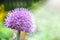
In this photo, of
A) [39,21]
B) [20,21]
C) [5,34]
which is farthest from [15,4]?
[20,21]

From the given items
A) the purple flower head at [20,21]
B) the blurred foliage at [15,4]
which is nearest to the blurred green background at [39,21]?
the blurred foliage at [15,4]

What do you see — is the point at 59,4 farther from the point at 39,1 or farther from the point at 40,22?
the point at 40,22

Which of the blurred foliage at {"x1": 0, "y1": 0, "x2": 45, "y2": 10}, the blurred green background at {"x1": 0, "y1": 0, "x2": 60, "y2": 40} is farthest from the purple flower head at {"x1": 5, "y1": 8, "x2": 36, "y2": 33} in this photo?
the blurred foliage at {"x1": 0, "y1": 0, "x2": 45, "y2": 10}

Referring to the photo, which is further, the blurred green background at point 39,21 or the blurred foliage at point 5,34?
the blurred green background at point 39,21

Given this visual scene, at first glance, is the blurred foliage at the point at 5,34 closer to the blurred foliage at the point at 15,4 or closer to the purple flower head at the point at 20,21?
the purple flower head at the point at 20,21

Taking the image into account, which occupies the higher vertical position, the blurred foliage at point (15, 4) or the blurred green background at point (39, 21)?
the blurred foliage at point (15, 4)

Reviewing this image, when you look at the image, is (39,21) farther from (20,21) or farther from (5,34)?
(20,21)

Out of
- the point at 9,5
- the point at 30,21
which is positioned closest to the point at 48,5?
the point at 9,5

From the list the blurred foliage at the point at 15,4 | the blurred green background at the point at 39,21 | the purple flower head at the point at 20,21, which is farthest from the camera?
the blurred foliage at the point at 15,4

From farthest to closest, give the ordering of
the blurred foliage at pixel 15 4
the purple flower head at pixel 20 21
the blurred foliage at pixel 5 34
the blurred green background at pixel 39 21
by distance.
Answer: the blurred foliage at pixel 15 4 < the blurred green background at pixel 39 21 < the blurred foliage at pixel 5 34 < the purple flower head at pixel 20 21

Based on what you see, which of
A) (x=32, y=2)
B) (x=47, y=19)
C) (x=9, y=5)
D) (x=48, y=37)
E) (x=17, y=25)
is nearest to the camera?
(x=17, y=25)

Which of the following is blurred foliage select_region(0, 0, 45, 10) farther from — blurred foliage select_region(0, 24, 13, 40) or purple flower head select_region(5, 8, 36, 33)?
purple flower head select_region(5, 8, 36, 33)
